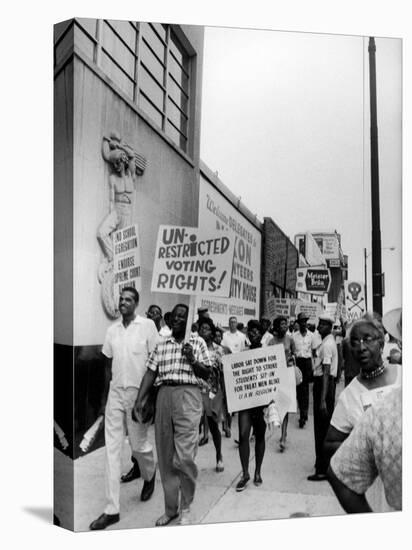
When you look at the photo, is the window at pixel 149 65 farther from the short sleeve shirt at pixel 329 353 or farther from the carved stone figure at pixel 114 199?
the short sleeve shirt at pixel 329 353

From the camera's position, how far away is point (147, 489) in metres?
6.52

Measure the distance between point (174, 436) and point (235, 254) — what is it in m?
1.48

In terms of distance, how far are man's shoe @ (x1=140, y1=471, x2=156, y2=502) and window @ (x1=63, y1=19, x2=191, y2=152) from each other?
100 inches

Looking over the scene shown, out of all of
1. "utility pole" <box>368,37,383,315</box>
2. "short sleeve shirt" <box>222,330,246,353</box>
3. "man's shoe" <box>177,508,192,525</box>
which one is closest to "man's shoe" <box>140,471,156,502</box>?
"man's shoe" <box>177,508,192,525</box>

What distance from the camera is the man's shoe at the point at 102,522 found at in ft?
21.0

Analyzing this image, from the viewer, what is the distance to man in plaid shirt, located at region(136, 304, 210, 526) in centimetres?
652

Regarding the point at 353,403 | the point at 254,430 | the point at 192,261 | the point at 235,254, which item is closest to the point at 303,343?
the point at 353,403

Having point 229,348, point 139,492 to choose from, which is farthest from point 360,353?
point 139,492

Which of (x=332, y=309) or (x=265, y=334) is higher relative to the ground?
(x=332, y=309)

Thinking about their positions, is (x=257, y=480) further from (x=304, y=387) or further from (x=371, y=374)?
(x=371, y=374)

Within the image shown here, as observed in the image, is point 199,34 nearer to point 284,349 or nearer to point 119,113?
point 119,113

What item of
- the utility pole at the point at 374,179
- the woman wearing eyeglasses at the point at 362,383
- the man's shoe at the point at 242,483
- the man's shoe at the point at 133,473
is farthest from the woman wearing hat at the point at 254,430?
the utility pole at the point at 374,179

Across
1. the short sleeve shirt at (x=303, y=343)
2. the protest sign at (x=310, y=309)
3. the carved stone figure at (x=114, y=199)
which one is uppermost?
the carved stone figure at (x=114, y=199)

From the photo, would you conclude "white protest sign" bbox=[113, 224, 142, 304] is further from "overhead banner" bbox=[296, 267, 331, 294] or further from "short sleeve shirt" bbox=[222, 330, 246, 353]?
"overhead banner" bbox=[296, 267, 331, 294]
